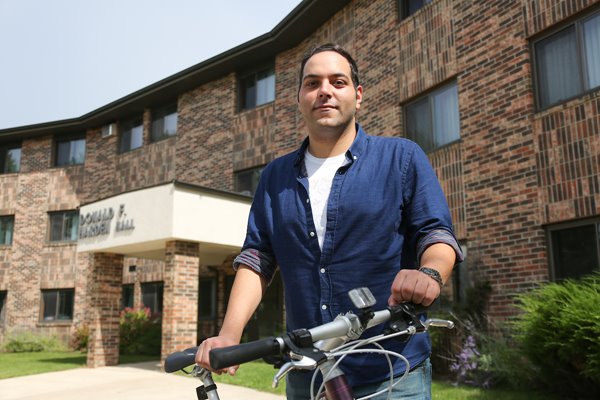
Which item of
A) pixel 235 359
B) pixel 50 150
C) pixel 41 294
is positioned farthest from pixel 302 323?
pixel 50 150

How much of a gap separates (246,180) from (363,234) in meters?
17.6

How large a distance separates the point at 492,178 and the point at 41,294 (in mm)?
20730

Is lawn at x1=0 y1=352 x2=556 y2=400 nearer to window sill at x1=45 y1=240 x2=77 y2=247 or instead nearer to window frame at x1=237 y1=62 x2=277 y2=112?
window sill at x1=45 y1=240 x2=77 y2=247

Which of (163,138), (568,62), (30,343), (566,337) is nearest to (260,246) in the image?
(566,337)

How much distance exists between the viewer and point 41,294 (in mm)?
25000

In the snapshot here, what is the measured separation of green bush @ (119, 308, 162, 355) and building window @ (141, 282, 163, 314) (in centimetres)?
98

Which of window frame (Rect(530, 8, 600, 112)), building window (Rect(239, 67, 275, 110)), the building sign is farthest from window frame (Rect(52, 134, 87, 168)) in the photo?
window frame (Rect(530, 8, 600, 112))

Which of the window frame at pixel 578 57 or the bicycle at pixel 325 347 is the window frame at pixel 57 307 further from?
the bicycle at pixel 325 347

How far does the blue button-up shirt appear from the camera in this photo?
6.57 ft

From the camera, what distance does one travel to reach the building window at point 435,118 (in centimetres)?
1270

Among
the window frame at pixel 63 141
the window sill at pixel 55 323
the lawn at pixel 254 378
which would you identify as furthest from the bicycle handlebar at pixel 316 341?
the window frame at pixel 63 141

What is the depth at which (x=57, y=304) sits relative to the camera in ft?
81.0

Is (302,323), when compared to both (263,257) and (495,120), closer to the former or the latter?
(263,257)

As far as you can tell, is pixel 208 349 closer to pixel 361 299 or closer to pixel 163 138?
pixel 361 299
